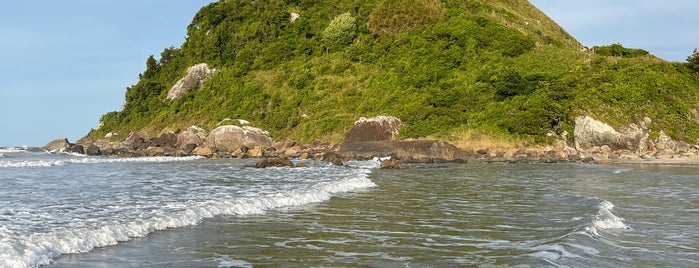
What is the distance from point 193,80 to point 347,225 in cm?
7498

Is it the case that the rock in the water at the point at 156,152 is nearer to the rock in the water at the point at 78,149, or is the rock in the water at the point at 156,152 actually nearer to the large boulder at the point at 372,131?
the rock in the water at the point at 78,149

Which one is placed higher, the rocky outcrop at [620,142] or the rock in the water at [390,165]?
the rocky outcrop at [620,142]

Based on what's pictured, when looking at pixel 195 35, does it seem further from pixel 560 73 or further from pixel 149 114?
pixel 560 73

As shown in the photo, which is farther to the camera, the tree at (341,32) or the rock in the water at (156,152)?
the tree at (341,32)

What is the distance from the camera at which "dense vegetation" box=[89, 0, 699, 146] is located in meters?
48.9

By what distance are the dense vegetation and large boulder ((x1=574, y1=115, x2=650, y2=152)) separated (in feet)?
3.40

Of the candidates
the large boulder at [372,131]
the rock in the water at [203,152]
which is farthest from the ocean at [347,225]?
the rock in the water at [203,152]

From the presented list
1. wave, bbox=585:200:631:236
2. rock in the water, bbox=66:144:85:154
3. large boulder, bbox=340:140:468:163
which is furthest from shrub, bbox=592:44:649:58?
rock in the water, bbox=66:144:85:154

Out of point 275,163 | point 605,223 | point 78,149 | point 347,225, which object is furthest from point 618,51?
point 78,149

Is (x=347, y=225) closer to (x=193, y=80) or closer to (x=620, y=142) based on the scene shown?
(x=620, y=142)

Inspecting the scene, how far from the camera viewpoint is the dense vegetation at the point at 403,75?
4888cm

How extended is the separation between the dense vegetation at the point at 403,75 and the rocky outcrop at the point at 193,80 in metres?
1.51

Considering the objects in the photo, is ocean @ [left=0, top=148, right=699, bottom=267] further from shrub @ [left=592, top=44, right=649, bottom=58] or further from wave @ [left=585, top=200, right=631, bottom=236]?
shrub @ [left=592, top=44, right=649, bottom=58]

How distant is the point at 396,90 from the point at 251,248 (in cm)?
5178
